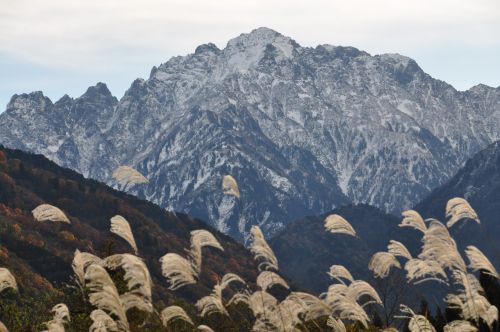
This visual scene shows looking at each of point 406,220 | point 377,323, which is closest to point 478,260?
point 406,220

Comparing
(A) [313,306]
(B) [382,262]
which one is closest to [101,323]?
(A) [313,306]

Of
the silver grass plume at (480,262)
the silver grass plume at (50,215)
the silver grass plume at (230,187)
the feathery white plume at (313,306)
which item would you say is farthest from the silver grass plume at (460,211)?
the silver grass plume at (50,215)

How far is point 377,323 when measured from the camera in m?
51.6

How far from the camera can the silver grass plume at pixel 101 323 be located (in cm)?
2106

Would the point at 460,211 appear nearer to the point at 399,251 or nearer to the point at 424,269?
the point at 424,269

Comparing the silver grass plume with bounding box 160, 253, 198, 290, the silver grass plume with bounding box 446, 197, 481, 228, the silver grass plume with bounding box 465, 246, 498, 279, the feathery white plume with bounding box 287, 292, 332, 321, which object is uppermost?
the silver grass plume with bounding box 446, 197, 481, 228

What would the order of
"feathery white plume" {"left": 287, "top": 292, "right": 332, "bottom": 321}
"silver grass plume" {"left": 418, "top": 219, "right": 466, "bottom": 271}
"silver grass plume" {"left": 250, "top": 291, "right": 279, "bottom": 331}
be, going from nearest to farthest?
"feathery white plume" {"left": 287, "top": 292, "right": 332, "bottom": 321} → "silver grass plume" {"left": 250, "top": 291, "right": 279, "bottom": 331} → "silver grass plume" {"left": 418, "top": 219, "right": 466, "bottom": 271}

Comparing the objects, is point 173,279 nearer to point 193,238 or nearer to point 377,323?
point 193,238

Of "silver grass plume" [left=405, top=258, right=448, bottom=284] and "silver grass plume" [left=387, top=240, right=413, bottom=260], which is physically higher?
"silver grass plume" [left=387, top=240, right=413, bottom=260]

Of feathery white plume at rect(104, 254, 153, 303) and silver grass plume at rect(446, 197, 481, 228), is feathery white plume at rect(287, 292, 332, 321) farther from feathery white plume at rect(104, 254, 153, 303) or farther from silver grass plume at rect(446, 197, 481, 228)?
silver grass plume at rect(446, 197, 481, 228)

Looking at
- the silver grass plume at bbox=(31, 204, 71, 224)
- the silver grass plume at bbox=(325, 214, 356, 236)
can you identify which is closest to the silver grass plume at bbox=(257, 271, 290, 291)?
the silver grass plume at bbox=(325, 214, 356, 236)

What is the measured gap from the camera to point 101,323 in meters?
21.2

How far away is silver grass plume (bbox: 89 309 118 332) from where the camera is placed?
21.1m

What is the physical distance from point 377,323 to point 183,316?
2822 cm
